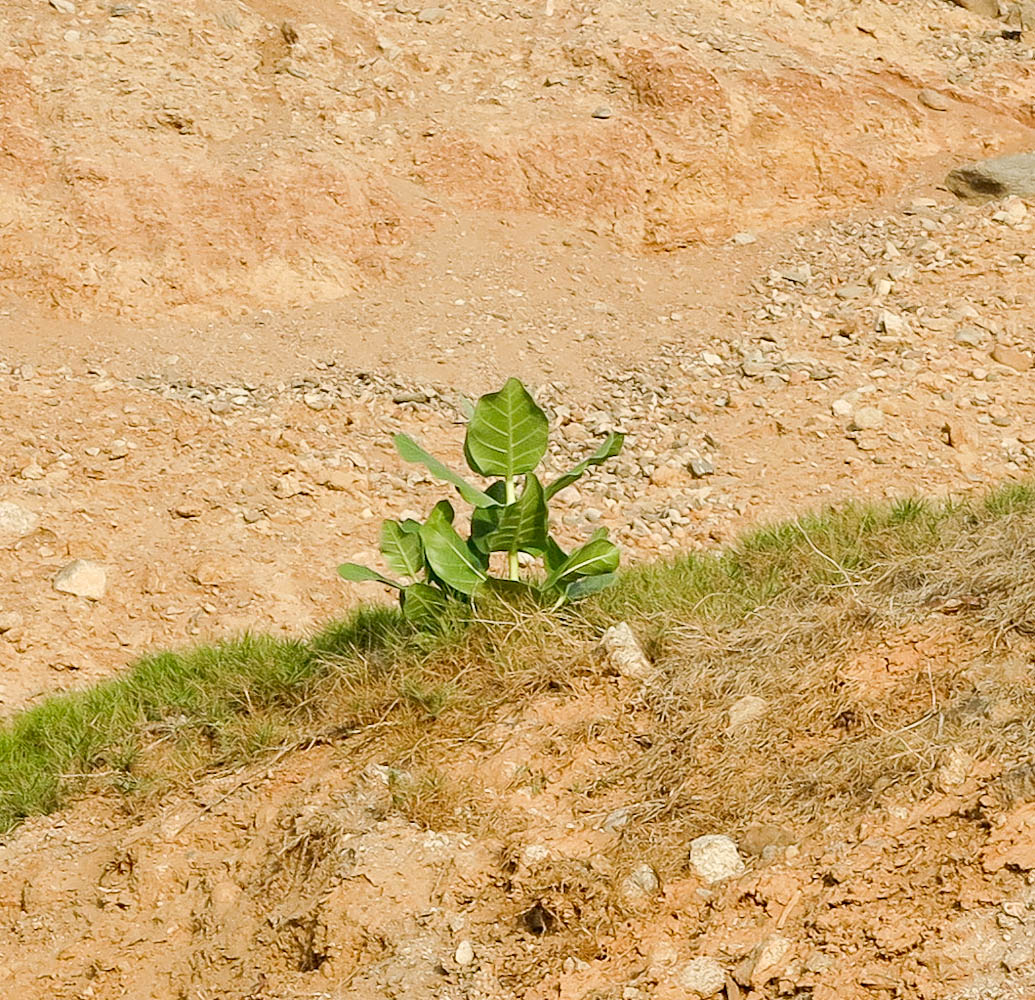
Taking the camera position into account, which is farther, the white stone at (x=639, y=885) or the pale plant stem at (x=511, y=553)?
the pale plant stem at (x=511, y=553)

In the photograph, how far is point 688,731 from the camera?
3.50m

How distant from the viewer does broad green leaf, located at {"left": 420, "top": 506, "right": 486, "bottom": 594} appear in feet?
12.7

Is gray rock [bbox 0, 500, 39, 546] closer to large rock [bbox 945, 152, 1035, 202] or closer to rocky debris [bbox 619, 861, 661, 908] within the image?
rocky debris [bbox 619, 861, 661, 908]

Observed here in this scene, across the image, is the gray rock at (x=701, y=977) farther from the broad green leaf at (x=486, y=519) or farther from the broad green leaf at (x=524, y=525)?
the broad green leaf at (x=486, y=519)

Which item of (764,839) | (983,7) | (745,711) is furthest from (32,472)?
(983,7)

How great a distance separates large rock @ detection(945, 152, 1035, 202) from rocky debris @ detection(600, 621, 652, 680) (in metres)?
5.44

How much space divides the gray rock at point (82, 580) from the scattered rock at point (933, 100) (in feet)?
18.3

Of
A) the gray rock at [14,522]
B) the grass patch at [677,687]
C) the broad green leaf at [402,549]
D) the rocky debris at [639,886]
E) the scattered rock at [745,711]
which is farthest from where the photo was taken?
the gray rock at [14,522]

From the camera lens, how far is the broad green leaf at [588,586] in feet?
13.1

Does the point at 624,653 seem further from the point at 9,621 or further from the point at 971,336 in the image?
the point at 971,336

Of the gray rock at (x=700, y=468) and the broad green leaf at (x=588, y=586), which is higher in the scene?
the broad green leaf at (x=588, y=586)

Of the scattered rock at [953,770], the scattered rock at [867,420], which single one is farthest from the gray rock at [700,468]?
the scattered rock at [953,770]

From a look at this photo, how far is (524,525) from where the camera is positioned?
3.82 metres

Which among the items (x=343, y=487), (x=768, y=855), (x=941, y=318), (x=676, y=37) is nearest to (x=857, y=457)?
(x=941, y=318)
